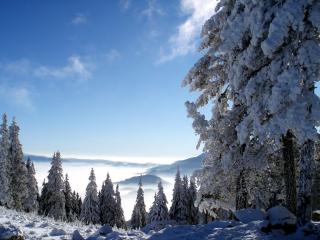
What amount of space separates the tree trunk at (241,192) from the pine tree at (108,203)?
54.6 meters

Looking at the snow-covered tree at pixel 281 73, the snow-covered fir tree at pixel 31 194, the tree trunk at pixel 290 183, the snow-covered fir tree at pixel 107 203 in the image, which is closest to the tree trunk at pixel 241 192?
the snow-covered tree at pixel 281 73

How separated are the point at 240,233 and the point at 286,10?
7736mm

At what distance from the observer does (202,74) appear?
70.7 feet

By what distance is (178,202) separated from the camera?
223 ft

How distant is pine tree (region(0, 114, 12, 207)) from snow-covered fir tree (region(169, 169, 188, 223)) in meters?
28.3

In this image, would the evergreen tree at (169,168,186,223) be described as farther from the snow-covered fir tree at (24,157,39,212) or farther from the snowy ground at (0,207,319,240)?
the snowy ground at (0,207,319,240)

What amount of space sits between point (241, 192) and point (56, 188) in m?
46.9

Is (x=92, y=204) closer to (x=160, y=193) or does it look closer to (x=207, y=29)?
(x=160, y=193)

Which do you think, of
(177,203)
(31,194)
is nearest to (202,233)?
(177,203)

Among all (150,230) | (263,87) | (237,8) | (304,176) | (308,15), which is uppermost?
(237,8)

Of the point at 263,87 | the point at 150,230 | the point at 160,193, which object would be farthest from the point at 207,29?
the point at 160,193

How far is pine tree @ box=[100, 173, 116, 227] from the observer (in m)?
72.5

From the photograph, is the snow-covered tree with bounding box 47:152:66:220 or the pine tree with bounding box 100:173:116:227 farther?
the pine tree with bounding box 100:173:116:227

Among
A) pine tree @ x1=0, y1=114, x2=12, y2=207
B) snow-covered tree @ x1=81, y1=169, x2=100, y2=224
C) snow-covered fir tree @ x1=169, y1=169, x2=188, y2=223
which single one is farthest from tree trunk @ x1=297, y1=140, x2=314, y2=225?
snow-covered tree @ x1=81, y1=169, x2=100, y2=224
